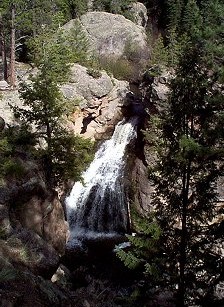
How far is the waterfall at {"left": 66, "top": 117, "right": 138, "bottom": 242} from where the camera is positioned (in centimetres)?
2450

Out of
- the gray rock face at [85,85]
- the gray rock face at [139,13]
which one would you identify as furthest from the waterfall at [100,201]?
the gray rock face at [139,13]

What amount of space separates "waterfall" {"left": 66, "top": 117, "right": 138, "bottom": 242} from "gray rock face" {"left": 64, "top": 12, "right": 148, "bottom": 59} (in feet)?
69.5

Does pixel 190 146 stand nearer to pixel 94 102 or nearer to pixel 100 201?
pixel 100 201

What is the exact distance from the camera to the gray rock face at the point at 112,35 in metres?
44.7

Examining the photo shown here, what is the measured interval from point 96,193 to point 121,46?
25316 millimetres

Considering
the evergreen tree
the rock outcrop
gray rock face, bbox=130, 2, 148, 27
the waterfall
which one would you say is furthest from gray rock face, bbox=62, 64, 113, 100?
gray rock face, bbox=130, 2, 148, 27

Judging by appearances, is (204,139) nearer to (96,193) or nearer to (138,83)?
(96,193)

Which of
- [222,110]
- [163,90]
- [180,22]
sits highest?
[180,22]

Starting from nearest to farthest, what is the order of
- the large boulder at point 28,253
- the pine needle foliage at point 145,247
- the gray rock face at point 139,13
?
the pine needle foliage at point 145,247 → the large boulder at point 28,253 → the gray rock face at point 139,13

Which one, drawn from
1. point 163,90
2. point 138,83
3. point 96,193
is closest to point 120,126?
point 163,90

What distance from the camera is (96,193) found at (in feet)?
83.4

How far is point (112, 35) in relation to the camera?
45.6 metres

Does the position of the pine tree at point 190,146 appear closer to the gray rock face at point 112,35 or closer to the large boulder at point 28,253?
the large boulder at point 28,253

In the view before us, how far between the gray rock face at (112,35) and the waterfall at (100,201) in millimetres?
21176
